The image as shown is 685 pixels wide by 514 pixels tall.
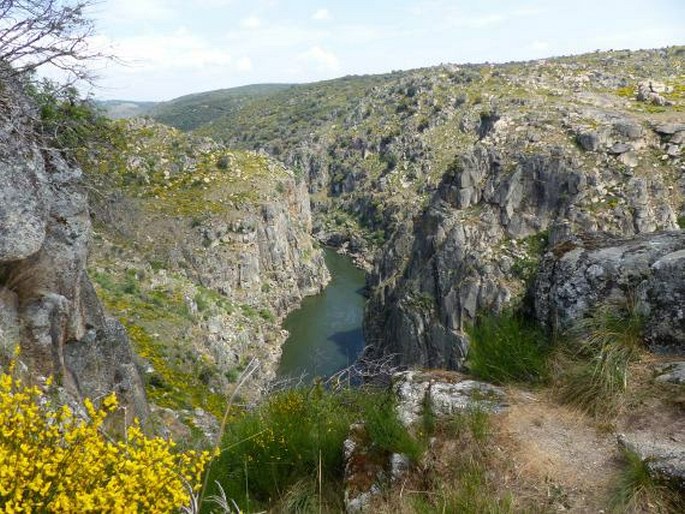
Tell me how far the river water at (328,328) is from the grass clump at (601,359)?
37.9 m

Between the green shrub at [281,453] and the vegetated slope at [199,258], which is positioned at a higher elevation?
the green shrub at [281,453]

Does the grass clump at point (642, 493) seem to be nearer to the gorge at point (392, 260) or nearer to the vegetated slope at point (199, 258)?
the gorge at point (392, 260)

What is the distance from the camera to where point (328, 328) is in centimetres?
6209

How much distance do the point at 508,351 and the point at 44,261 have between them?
6721 millimetres

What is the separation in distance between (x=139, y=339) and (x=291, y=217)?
1783 inches

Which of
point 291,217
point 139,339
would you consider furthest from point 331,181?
point 139,339

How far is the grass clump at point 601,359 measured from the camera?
5426 mm

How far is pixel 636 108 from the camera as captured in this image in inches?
2000

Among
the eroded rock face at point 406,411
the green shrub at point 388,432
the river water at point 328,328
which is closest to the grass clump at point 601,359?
the eroded rock face at point 406,411

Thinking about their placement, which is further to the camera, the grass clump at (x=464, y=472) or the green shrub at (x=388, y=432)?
the green shrub at (x=388, y=432)

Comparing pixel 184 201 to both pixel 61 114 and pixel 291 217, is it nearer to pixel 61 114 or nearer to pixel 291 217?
pixel 291 217

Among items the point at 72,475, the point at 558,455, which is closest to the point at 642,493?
the point at 558,455

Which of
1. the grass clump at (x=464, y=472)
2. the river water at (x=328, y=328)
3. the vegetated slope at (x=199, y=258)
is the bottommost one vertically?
the river water at (x=328, y=328)

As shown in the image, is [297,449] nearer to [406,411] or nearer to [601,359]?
[406,411]
